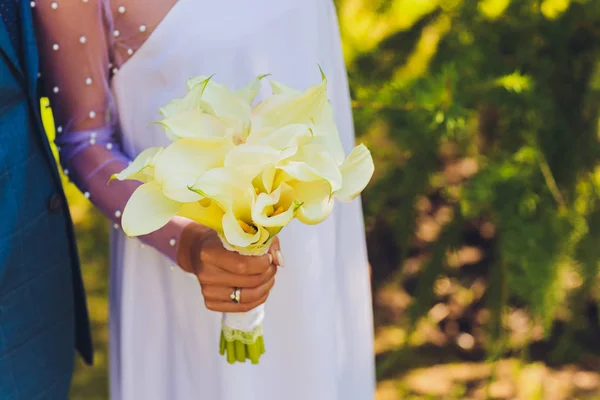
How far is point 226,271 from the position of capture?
856 millimetres

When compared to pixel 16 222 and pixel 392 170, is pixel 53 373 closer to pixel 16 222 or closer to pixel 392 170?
pixel 16 222

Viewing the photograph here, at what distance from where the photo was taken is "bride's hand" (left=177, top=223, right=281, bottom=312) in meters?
0.85

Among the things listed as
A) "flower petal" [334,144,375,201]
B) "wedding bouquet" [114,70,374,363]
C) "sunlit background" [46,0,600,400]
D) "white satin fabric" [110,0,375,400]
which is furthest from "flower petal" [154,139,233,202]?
"sunlit background" [46,0,600,400]

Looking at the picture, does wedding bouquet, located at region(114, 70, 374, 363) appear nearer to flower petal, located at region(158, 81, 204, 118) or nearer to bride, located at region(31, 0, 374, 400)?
flower petal, located at region(158, 81, 204, 118)

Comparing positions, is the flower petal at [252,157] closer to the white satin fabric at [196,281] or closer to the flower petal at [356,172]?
the flower petal at [356,172]

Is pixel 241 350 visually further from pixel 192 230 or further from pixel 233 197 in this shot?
pixel 233 197

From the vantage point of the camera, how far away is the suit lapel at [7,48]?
2.66 feet

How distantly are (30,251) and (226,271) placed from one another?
0.86 ft

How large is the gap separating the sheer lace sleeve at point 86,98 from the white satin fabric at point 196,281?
40 millimetres

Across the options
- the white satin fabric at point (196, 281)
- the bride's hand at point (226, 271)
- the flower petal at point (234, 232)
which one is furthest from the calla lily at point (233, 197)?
the white satin fabric at point (196, 281)

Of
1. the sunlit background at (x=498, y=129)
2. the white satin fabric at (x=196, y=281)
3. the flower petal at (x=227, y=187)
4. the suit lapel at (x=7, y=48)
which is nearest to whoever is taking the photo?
the flower petal at (x=227, y=187)

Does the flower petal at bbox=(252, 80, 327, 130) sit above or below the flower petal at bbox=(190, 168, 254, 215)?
above

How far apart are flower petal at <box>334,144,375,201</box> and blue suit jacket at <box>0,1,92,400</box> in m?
0.39

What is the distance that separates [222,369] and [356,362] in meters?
0.32
